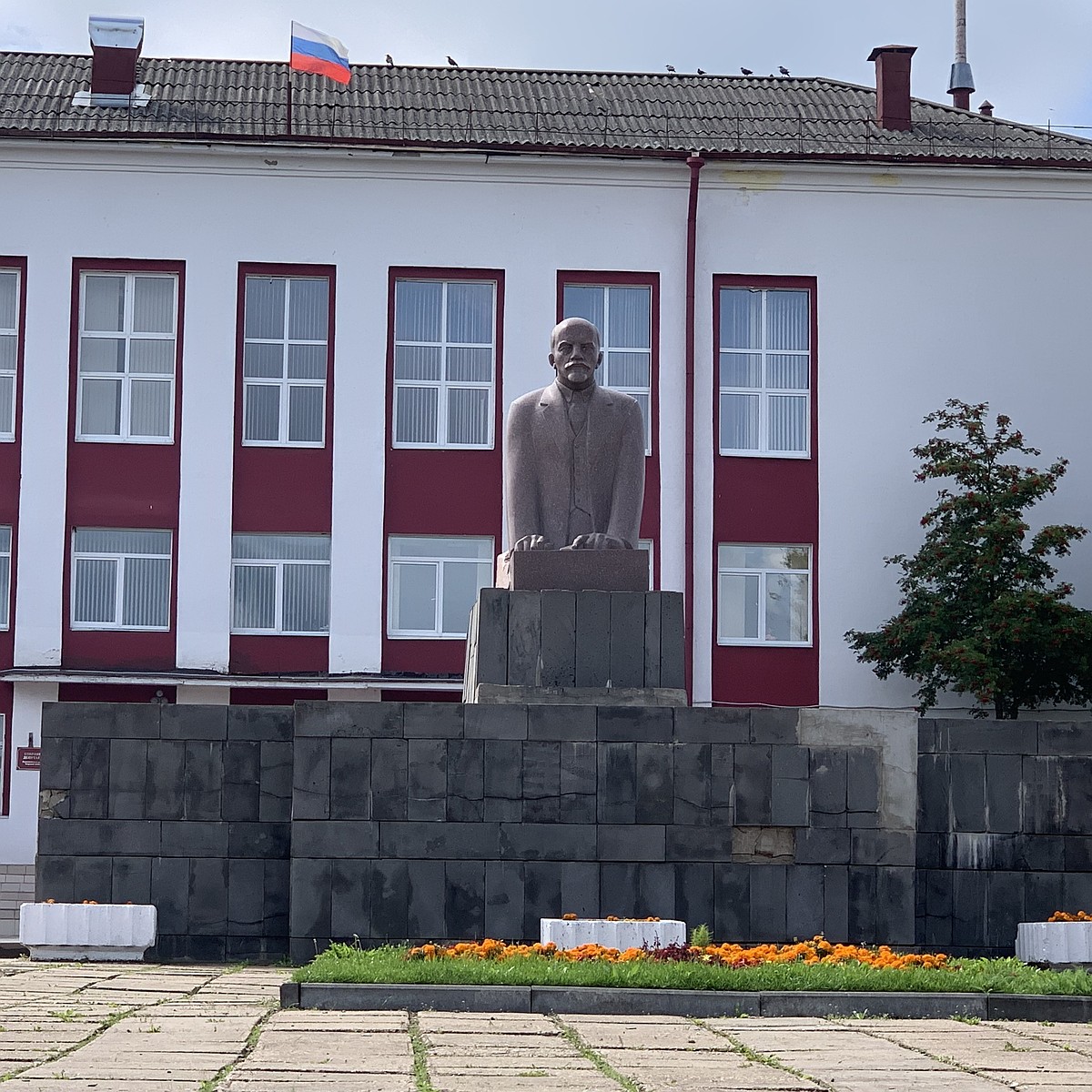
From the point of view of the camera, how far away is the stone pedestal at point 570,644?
467 inches

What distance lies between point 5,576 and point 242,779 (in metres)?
12.0

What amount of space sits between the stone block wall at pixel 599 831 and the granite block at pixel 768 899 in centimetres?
1

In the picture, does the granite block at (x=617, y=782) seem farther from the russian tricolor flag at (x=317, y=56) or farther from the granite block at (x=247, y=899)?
the russian tricolor flag at (x=317, y=56)

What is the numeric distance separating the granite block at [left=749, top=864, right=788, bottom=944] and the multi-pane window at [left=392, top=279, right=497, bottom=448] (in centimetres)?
1299

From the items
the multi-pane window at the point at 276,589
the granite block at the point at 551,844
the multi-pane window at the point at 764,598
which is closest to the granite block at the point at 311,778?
the granite block at the point at 551,844

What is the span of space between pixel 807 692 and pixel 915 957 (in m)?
13.4

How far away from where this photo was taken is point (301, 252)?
2375cm

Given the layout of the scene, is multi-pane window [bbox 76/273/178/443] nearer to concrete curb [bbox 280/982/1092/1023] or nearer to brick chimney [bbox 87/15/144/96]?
brick chimney [bbox 87/15/144/96]

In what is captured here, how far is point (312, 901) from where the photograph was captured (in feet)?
37.6

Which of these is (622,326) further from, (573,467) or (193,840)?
(193,840)

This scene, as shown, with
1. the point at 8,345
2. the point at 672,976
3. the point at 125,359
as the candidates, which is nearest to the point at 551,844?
the point at 672,976

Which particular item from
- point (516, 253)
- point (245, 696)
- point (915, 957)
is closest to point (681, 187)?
point (516, 253)

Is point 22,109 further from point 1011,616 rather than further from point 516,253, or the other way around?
point 1011,616

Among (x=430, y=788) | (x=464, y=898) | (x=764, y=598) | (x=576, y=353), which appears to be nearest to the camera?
(x=464, y=898)
